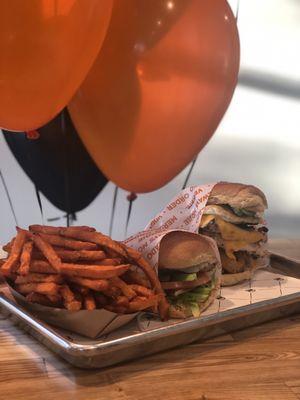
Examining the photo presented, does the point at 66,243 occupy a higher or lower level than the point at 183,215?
higher

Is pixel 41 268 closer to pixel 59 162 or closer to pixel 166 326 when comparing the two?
pixel 166 326

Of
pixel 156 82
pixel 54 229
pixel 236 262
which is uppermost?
pixel 156 82

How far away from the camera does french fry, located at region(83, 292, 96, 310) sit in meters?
1.00

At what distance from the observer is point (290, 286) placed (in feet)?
4.64

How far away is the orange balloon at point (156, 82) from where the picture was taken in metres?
1.32

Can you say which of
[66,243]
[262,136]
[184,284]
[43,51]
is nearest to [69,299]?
[66,243]

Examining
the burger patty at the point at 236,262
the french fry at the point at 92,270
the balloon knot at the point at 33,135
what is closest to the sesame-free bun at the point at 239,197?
the burger patty at the point at 236,262

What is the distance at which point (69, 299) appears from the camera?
995 millimetres

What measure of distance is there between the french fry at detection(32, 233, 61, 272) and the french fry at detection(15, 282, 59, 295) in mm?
32

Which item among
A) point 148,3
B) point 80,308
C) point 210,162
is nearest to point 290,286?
point 80,308

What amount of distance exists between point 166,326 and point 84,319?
0.50ft

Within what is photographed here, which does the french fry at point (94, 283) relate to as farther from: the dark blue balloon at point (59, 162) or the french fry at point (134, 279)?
the dark blue balloon at point (59, 162)

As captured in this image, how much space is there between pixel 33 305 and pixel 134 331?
204 mm

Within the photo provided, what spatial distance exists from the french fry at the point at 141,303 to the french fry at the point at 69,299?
0.10 meters
